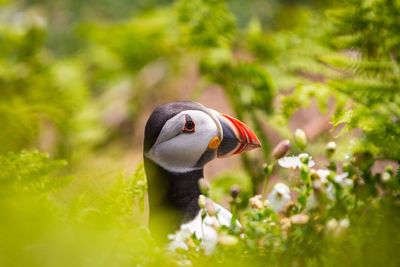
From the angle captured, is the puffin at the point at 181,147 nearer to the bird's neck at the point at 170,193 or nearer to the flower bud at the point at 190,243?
the bird's neck at the point at 170,193

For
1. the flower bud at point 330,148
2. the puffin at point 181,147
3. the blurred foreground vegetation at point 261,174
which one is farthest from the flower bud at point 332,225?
the puffin at point 181,147

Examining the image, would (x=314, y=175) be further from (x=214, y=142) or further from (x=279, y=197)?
(x=214, y=142)

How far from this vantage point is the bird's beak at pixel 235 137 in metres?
0.78

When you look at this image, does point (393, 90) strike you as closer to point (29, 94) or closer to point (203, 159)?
point (203, 159)

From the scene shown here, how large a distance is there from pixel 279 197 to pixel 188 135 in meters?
0.27

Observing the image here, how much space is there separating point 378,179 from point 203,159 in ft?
1.28

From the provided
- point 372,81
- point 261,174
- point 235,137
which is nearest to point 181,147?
point 235,137

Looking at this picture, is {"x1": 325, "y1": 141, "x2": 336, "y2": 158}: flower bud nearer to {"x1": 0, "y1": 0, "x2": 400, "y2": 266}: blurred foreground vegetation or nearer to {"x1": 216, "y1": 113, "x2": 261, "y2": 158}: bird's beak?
{"x1": 0, "y1": 0, "x2": 400, "y2": 266}: blurred foreground vegetation

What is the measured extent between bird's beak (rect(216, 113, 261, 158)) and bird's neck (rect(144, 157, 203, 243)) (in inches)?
3.8

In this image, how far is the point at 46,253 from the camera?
353mm

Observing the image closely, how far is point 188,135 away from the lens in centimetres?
79

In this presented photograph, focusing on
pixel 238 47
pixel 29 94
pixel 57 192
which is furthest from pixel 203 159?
pixel 238 47

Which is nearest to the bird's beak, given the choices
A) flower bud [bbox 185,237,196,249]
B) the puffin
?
the puffin

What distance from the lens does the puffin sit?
2.57 feet
